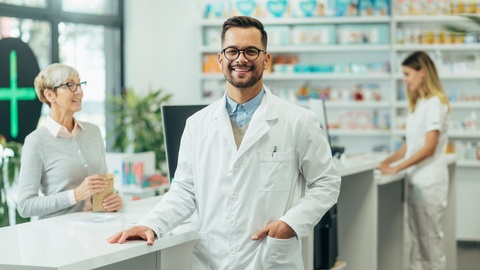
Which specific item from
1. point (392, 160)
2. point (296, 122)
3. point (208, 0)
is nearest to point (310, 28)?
point (208, 0)

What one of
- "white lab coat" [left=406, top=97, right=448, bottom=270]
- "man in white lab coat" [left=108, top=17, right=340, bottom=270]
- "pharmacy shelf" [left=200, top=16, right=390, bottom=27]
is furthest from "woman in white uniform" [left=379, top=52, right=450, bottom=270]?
"pharmacy shelf" [left=200, top=16, right=390, bottom=27]

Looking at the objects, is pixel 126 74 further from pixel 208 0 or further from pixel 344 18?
pixel 344 18

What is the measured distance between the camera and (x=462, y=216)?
25.9 ft

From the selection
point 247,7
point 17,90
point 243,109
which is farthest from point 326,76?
point 243,109

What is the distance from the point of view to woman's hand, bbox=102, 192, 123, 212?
3.29 meters

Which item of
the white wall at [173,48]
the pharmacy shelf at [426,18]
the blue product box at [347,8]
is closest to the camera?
the pharmacy shelf at [426,18]

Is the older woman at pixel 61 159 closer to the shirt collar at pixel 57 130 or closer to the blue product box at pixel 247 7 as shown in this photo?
the shirt collar at pixel 57 130

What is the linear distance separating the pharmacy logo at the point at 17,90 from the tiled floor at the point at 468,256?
12.2 feet

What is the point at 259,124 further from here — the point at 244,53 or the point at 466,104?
the point at 466,104

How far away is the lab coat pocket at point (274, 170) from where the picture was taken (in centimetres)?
263

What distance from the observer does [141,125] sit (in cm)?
765

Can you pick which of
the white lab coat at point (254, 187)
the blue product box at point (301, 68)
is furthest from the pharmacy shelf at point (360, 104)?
the white lab coat at point (254, 187)

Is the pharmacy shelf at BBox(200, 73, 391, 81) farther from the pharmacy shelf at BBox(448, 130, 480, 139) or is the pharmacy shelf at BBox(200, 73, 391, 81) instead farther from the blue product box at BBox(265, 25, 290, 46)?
the pharmacy shelf at BBox(448, 130, 480, 139)

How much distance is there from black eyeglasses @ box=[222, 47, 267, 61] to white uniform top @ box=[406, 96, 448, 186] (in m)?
2.76
